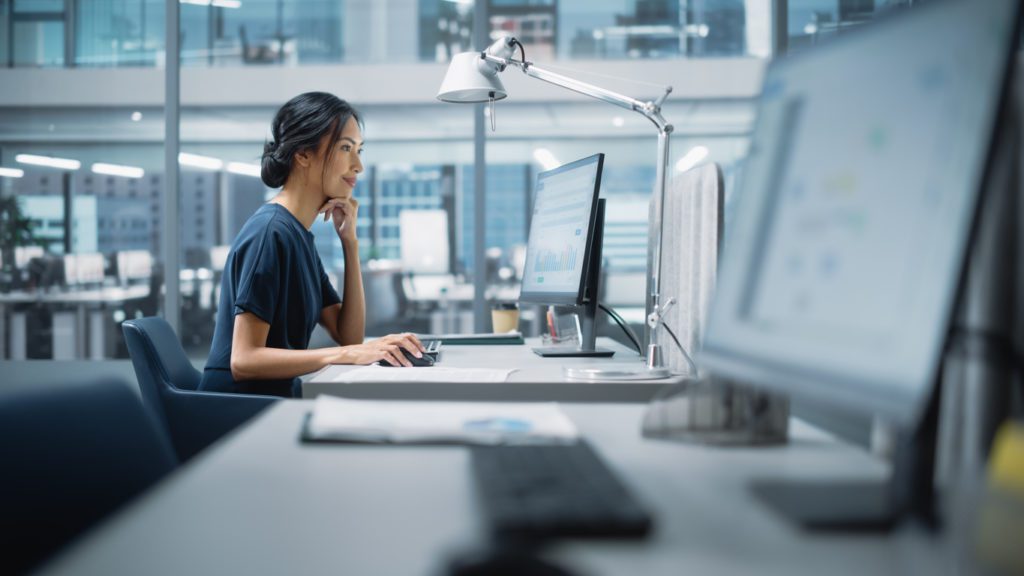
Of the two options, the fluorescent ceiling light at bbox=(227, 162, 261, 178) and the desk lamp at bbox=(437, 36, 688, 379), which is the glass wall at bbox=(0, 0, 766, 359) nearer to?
the fluorescent ceiling light at bbox=(227, 162, 261, 178)

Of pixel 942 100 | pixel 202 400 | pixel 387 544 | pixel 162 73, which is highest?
pixel 162 73

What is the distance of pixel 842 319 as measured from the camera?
2.20 ft

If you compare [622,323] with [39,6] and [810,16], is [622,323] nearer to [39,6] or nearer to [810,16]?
[810,16]

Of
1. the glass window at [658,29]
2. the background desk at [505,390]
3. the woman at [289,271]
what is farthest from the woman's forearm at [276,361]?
the glass window at [658,29]

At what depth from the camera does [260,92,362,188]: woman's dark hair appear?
2.16 metres

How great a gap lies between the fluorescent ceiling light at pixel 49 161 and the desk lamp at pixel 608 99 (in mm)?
2950

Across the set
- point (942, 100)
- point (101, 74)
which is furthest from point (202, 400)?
point (101, 74)

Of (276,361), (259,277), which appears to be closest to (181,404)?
(276,361)

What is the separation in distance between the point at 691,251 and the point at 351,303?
1219 mm

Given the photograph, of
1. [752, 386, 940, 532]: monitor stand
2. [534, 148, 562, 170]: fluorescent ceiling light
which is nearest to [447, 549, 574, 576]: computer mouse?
[752, 386, 940, 532]: monitor stand

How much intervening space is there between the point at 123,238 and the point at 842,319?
14.2ft

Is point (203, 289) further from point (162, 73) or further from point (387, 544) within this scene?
point (387, 544)

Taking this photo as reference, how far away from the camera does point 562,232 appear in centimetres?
211

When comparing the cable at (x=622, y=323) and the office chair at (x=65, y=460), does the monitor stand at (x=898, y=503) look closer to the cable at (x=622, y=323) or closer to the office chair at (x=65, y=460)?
the office chair at (x=65, y=460)
